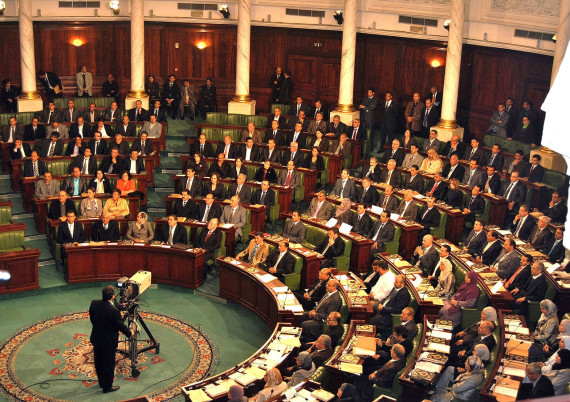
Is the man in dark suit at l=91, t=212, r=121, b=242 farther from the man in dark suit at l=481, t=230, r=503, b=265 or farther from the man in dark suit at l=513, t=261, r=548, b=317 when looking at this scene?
the man in dark suit at l=513, t=261, r=548, b=317

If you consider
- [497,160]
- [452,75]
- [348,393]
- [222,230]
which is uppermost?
[452,75]

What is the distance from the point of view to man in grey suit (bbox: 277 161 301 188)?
15109 millimetres

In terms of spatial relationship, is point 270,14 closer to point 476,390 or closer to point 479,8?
point 479,8

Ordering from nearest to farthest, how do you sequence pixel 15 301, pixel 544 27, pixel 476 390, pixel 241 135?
pixel 476 390, pixel 15 301, pixel 544 27, pixel 241 135

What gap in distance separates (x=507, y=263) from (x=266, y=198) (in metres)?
4.96

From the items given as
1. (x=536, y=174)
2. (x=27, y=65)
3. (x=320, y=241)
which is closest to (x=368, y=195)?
(x=320, y=241)

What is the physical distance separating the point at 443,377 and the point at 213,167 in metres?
8.26

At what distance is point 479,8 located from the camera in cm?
1764

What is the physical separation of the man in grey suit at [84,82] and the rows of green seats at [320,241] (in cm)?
934

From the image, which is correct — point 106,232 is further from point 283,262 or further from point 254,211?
point 283,262

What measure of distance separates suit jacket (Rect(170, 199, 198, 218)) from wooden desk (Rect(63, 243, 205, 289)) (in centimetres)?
125

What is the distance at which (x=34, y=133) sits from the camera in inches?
642

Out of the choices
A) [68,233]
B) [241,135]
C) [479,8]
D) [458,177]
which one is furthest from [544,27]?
[68,233]

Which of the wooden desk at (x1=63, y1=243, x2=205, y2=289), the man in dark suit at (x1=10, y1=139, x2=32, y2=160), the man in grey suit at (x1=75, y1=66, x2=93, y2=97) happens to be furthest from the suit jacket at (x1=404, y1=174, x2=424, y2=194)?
the man in grey suit at (x1=75, y1=66, x2=93, y2=97)
